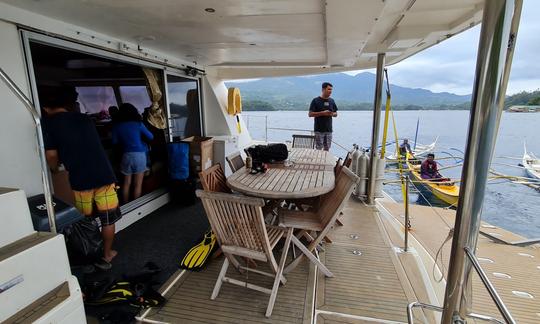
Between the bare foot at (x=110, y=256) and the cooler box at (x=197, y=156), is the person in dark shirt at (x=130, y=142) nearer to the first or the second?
the cooler box at (x=197, y=156)

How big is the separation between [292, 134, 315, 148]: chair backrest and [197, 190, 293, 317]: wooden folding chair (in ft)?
9.52

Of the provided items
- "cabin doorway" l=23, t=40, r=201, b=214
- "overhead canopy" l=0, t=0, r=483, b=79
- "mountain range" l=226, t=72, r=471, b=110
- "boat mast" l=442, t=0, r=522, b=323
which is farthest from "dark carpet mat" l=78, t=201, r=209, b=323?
"mountain range" l=226, t=72, r=471, b=110

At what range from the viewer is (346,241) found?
272 centimetres

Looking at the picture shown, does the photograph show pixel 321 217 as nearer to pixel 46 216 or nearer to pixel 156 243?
pixel 156 243

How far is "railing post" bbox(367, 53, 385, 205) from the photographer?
11.4 ft

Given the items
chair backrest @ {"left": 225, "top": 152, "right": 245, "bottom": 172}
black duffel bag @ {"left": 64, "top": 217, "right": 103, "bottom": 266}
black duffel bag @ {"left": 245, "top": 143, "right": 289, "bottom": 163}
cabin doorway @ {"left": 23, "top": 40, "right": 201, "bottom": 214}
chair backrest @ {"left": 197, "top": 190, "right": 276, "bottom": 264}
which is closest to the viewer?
chair backrest @ {"left": 197, "top": 190, "right": 276, "bottom": 264}

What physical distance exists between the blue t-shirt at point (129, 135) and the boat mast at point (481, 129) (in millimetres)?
3206

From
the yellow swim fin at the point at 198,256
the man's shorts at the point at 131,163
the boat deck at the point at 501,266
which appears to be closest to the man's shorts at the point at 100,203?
the yellow swim fin at the point at 198,256

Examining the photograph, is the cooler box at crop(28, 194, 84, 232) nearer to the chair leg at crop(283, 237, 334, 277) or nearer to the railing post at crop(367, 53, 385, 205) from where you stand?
the chair leg at crop(283, 237, 334, 277)

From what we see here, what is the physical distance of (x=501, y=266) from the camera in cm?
292

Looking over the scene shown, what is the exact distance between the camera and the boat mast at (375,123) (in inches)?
137

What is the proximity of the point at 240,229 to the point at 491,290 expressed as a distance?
1.26 meters

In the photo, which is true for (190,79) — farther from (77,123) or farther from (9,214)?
(9,214)

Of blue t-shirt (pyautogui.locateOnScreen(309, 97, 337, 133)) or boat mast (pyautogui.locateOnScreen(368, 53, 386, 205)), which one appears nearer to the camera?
boat mast (pyautogui.locateOnScreen(368, 53, 386, 205))
